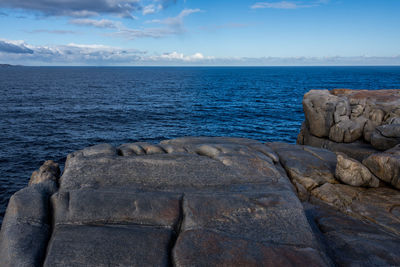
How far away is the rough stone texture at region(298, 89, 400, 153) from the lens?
27.0 metres

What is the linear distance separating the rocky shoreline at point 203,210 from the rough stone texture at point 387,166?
0.05 m

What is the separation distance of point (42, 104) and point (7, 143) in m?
33.3

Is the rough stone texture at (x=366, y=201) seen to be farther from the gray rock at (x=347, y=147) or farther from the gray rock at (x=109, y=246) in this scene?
the gray rock at (x=109, y=246)

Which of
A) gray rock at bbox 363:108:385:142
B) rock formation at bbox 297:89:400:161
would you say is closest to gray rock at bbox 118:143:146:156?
rock formation at bbox 297:89:400:161

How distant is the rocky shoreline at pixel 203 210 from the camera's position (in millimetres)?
8305

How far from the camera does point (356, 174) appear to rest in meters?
15.7

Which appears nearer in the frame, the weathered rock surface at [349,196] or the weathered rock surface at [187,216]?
the weathered rock surface at [187,216]

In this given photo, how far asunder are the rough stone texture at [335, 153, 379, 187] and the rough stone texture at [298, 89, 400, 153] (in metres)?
11.5

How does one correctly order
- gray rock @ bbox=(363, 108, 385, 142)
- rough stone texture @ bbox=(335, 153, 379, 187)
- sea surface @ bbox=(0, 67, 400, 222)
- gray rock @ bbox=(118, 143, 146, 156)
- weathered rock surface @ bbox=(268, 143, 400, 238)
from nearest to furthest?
weathered rock surface @ bbox=(268, 143, 400, 238), gray rock @ bbox=(118, 143, 146, 156), rough stone texture @ bbox=(335, 153, 379, 187), gray rock @ bbox=(363, 108, 385, 142), sea surface @ bbox=(0, 67, 400, 222)

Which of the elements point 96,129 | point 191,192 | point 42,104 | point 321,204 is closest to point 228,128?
point 96,129

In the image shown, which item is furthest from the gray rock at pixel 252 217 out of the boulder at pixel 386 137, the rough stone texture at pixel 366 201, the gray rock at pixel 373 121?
the gray rock at pixel 373 121

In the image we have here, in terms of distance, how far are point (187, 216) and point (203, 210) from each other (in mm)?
676

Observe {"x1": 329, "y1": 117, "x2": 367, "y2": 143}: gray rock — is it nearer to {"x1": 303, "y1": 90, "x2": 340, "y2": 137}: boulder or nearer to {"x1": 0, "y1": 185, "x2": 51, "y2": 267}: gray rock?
{"x1": 303, "y1": 90, "x2": 340, "y2": 137}: boulder

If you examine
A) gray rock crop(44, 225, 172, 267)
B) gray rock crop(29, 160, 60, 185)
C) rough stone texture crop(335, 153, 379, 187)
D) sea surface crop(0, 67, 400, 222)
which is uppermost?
gray rock crop(29, 160, 60, 185)
